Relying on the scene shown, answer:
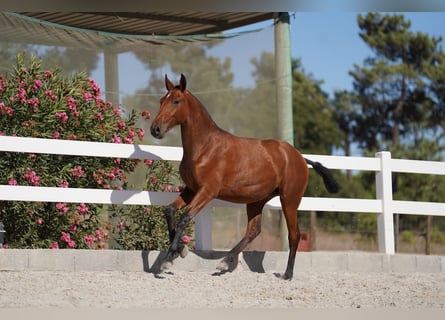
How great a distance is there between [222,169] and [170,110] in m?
0.72

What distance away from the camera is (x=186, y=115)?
22.8 ft

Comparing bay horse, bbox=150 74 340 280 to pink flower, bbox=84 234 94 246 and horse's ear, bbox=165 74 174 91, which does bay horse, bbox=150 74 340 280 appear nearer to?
horse's ear, bbox=165 74 174 91

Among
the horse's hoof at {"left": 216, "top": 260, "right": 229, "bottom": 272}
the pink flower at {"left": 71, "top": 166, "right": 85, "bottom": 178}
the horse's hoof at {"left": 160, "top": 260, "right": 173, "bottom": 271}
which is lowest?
the horse's hoof at {"left": 216, "top": 260, "right": 229, "bottom": 272}

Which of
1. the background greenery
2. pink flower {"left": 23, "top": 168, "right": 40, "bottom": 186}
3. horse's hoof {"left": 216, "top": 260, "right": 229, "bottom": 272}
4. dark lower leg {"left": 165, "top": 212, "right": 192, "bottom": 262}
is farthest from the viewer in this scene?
the background greenery

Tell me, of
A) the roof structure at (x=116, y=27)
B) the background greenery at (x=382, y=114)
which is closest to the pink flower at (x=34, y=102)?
the roof structure at (x=116, y=27)

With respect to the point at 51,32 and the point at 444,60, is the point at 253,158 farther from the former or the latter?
the point at 444,60

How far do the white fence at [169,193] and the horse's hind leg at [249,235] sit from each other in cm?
40

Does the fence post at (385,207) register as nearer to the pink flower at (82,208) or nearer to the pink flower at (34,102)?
the pink flower at (82,208)

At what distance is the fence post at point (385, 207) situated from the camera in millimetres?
8773

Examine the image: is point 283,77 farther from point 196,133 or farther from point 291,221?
point 196,133

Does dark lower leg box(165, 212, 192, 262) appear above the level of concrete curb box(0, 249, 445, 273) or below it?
above

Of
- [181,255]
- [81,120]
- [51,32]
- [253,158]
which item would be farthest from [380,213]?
[51,32]

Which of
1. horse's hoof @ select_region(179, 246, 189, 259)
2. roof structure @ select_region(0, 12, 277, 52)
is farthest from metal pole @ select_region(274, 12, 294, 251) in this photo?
horse's hoof @ select_region(179, 246, 189, 259)

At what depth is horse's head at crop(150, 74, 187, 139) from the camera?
261 inches
